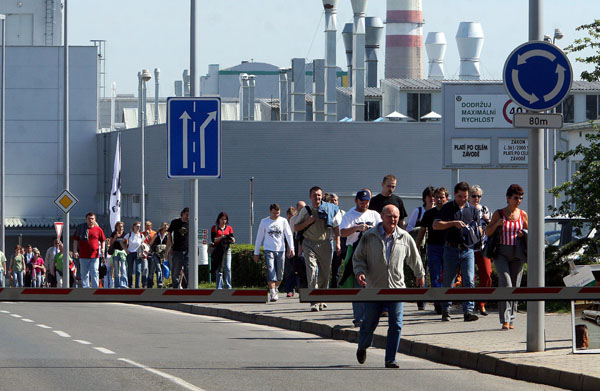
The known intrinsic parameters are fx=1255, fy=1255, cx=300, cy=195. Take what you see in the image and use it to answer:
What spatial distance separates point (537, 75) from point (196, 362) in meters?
4.59

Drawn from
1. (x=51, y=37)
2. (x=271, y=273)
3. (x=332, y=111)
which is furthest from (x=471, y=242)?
(x=51, y=37)

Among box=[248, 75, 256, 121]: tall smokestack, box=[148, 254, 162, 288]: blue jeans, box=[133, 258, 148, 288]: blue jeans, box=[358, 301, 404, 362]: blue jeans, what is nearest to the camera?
box=[358, 301, 404, 362]: blue jeans

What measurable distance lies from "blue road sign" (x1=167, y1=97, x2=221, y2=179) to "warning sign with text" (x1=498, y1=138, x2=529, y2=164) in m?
14.9

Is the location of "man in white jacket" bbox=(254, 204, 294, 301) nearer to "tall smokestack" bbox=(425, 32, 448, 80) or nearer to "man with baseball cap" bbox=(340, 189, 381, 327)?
"man with baseball cap" bbox=(340, 189, 381, 327)

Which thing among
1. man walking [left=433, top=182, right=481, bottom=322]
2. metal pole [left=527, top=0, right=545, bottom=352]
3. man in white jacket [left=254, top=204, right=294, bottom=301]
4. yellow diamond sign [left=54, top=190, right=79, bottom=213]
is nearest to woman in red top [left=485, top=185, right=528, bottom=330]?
man walking [left=433, top=182, right=481, bottom=322]

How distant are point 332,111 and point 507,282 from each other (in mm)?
45412

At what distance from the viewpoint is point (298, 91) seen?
62438 millimetres

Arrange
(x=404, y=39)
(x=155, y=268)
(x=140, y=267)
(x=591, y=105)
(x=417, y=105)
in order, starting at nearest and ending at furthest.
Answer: (x=140, y=267) < (x=155, y=268) < (x=417, y=105) < (x=591, y=105) < (x=404, y=39)

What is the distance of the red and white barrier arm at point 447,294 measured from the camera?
11930mm

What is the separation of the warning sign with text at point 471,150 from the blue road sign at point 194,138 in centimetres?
1438

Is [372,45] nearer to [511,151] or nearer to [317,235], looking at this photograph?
[511,151]

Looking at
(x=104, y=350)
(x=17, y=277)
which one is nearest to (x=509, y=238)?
(x=104, y=350)

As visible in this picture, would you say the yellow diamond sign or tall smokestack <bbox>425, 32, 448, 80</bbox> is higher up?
tall smokestack <bbox>425, 32, 448, 80</bbox>

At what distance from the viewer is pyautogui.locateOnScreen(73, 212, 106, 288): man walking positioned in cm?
2570
